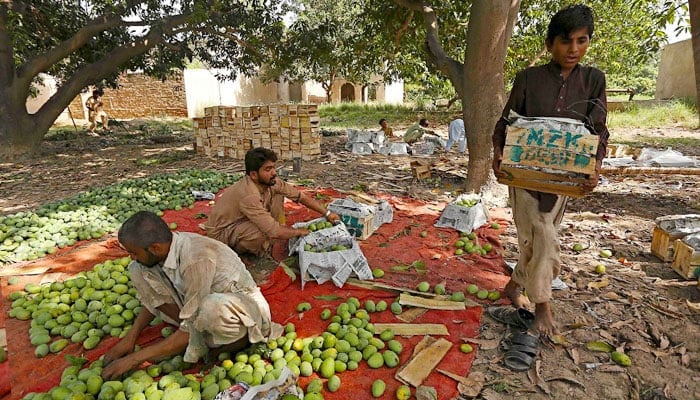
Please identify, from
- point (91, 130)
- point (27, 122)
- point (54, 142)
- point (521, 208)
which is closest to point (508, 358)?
point (521, 208)

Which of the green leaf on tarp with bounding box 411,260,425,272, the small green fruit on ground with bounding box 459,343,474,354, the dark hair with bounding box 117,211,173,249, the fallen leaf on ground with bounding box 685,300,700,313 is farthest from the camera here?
the green leaf on tarp with bounding box 411,260,425,272

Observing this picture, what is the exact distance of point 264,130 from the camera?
917 centimetres

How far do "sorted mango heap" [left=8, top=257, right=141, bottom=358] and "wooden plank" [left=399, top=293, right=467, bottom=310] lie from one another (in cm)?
218

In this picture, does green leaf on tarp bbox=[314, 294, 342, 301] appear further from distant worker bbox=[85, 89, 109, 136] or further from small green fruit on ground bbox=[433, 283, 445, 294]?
distant worker bbox=[85, 89, 109, 136]

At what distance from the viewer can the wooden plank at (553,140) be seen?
2.36 m

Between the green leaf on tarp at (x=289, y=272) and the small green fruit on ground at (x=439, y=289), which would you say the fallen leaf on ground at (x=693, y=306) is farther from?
the green leaf on tarp at (x=289, y=272)

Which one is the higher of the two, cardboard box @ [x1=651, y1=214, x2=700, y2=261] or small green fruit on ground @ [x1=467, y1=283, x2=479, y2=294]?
cardboard box @ [x1=651, y1=214, x2=700, y2=261]

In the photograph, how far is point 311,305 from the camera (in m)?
3.46

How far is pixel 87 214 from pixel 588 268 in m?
6.19

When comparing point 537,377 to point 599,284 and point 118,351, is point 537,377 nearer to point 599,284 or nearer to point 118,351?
point 599,284

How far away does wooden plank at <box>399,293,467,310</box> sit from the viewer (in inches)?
132

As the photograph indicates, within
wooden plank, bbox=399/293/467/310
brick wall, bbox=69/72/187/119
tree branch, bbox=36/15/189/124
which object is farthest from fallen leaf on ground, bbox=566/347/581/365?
brick wall, bbox=69/72/187/119

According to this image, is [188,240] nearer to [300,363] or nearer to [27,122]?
[300,363]

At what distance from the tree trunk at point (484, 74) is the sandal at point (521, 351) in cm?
385
